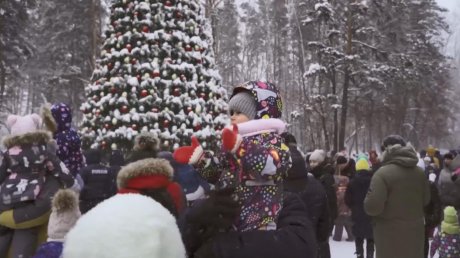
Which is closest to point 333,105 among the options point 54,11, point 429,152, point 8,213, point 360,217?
point 429,152

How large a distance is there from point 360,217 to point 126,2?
7251mm

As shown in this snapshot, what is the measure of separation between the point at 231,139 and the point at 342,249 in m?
10.3

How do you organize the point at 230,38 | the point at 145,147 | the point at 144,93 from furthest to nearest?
the point at 230,38 → the point at 144,93 → the point at 145,147

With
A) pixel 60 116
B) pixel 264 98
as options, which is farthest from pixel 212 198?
pixel 60 116

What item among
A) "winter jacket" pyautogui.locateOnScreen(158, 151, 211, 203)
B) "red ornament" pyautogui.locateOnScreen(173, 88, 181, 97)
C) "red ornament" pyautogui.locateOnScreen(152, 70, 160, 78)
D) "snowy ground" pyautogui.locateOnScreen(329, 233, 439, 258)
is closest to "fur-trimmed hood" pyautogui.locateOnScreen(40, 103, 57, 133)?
"winter jacket" pyautogui.locateOnScreen(158, 151, 211, 203)

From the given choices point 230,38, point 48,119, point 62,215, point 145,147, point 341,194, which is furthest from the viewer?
point 230,38

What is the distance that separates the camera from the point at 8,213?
520 cm

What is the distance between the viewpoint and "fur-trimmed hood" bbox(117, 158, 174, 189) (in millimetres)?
3283

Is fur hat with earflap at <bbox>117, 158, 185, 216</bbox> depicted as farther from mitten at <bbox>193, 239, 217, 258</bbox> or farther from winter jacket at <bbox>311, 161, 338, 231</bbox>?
winter jacket at <bbox>311, 161, 338, 231</bbox>

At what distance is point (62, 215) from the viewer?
445cm

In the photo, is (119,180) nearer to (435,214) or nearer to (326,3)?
(435,214)

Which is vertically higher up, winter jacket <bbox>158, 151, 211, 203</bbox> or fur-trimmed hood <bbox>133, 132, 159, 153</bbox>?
fur-trimmed hood <bbox>133, 132, 159, 153</bbox>

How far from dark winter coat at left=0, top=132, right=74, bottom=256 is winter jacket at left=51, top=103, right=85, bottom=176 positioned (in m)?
1.08

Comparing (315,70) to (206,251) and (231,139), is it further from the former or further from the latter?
(206,251)
